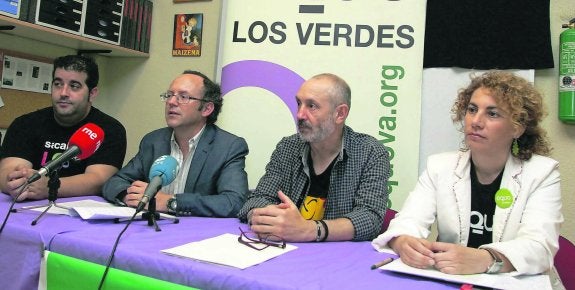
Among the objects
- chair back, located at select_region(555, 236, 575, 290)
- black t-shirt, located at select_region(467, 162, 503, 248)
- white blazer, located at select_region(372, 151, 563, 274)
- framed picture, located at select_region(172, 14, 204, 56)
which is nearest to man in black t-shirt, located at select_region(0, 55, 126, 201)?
framed picture, located at select_region(172, 14, 204, 56)

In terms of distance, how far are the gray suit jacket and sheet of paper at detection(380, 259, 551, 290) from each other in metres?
0.86

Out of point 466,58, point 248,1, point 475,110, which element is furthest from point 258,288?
point 248,1

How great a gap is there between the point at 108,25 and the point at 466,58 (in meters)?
2.37

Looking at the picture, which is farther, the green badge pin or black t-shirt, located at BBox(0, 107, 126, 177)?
black t-shirt, located at BBox(0, 107, 126, 177)

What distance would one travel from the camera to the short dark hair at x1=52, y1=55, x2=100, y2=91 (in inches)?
90.4

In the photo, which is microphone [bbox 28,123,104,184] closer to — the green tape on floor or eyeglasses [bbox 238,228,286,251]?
the green tape on floor

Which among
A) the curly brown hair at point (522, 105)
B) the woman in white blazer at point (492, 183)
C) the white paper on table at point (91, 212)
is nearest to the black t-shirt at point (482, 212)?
the woman in white blazer at point (492, 183)

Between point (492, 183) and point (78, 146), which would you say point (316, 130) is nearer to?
point (492, 183)

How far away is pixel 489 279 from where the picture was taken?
3.53 feet

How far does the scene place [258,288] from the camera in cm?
98

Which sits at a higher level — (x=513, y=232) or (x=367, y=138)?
(x=367, y=138)

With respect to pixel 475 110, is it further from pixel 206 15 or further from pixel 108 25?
pixel 108 25

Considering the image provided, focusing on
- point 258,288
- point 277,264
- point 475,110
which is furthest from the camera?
point 475,110

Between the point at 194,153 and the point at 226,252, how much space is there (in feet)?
3.35
